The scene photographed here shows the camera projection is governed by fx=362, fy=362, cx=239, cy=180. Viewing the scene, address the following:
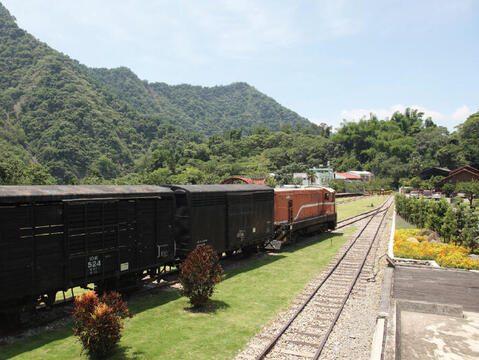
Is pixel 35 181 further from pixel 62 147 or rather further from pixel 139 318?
pixel 62 147

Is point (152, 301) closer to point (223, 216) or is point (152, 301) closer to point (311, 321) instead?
point (223, 216)

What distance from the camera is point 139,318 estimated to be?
1138 centimetres

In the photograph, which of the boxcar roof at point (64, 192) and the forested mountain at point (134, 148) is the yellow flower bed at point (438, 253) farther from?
the forested mountain at point (134, 148)

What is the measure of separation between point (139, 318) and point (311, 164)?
523ft

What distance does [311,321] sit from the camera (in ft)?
38.0

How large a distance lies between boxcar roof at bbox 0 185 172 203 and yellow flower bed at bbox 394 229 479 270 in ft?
45.5

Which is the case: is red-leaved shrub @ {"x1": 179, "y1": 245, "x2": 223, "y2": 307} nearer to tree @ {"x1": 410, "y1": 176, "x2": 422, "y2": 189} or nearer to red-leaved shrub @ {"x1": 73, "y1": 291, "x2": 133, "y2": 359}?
red-leaved shrub @ {"x1": 73, "y1": 291, "x2": 133, "y2": 359}

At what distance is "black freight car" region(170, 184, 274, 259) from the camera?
49.3ft

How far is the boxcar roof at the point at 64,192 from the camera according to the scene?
9.39m

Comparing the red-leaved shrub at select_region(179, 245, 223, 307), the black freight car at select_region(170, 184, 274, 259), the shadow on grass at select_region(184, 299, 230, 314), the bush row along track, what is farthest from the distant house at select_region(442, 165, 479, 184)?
the red-leaved shrub at select_region(179, 245, 223, 307)

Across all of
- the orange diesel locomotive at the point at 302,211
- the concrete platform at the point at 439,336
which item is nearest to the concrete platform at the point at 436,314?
the concrete platform at the point at 439,336

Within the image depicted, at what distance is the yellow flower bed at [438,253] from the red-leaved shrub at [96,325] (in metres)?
15.9

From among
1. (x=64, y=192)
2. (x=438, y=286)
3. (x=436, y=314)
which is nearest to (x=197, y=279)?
(x=64, y=192)

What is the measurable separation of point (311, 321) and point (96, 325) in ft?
21.5
